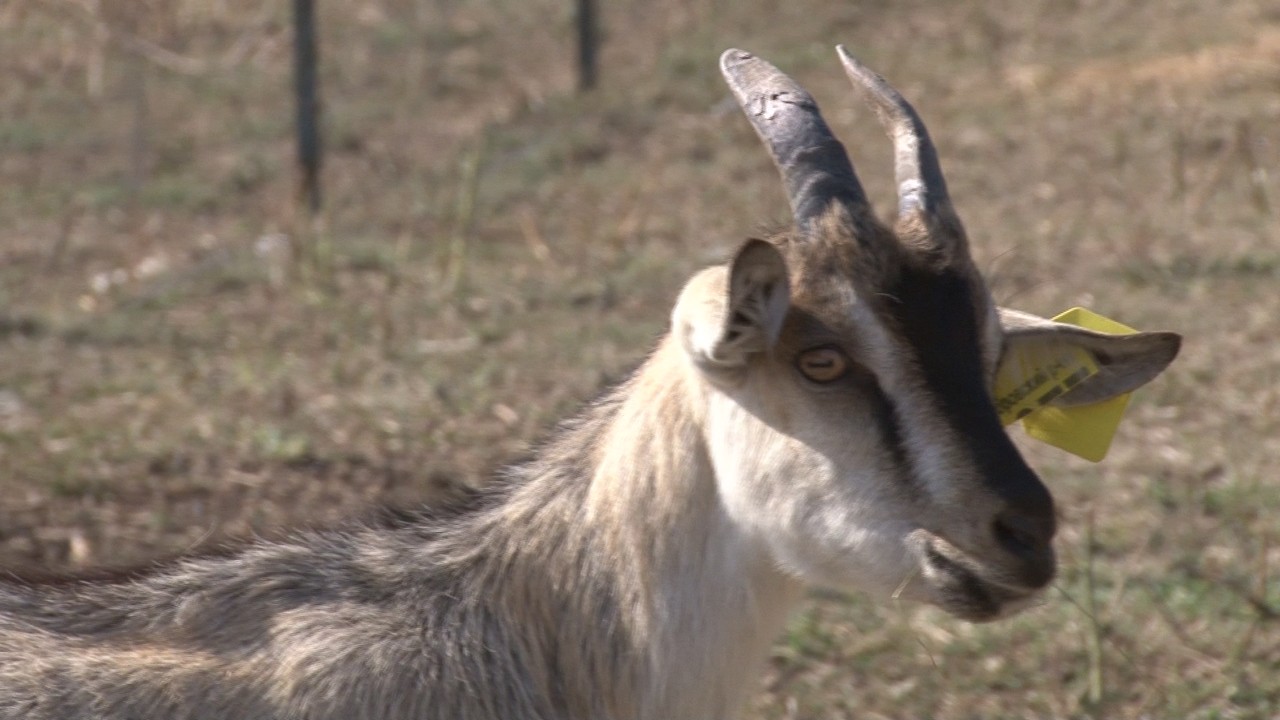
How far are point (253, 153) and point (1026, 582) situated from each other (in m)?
8.98

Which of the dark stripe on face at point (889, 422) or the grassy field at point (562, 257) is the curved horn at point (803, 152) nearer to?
the grassy field at point (562, 257)

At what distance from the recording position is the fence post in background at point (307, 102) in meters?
9.69

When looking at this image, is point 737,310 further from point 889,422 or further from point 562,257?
point 562,257

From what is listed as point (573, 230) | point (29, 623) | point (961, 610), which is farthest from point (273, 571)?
point (573, 230)

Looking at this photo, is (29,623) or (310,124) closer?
(29,623)

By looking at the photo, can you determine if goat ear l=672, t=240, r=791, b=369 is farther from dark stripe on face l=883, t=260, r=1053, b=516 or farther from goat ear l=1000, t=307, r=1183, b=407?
goat ear l=1000, t=307, r=1183, b=407

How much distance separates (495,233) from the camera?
9.80 m

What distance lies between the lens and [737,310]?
3225mm

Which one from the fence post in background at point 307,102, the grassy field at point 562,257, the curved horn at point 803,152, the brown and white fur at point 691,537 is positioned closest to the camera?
the brown and white fur at point 691,537

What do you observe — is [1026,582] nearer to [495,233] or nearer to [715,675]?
[715,675]

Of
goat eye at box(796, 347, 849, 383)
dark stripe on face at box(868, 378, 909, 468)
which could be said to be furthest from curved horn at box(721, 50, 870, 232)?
dark stripe on face at box(868, 378, 909, 468)

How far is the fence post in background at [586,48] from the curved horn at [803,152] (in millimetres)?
8267

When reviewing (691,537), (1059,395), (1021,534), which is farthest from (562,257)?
(1021,534)

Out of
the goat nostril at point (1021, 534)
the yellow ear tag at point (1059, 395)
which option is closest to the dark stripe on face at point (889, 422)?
the goat nostril at point (1021, 534)
